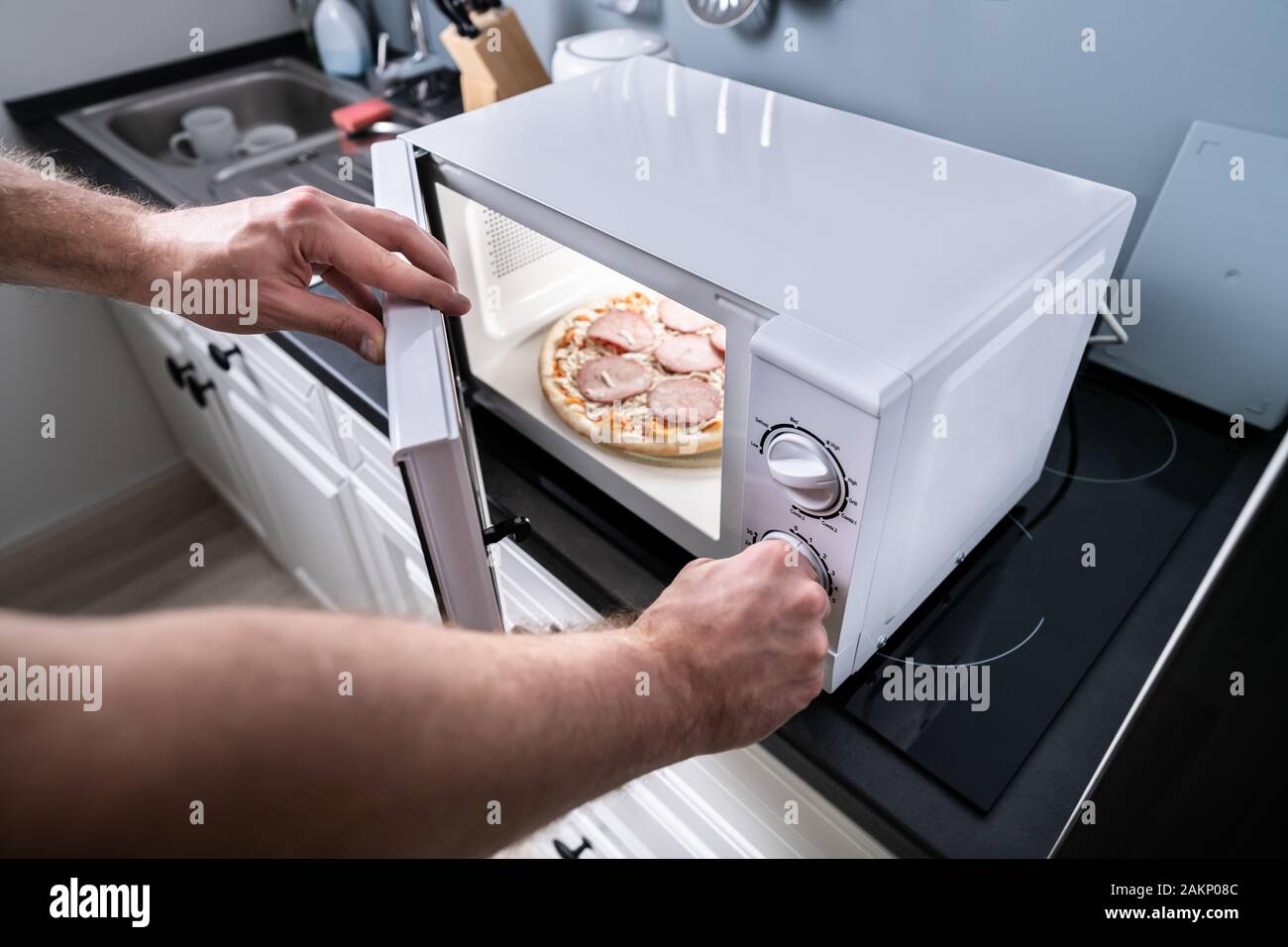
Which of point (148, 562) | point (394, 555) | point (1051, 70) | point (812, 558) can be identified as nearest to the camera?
point (812, 558)

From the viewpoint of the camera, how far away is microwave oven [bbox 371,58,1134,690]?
0.47m

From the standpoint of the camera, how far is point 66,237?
2.60 ft

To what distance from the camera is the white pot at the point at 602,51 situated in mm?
974

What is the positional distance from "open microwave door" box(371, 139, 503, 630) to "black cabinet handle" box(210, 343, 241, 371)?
0.80m

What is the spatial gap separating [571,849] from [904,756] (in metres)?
0.51

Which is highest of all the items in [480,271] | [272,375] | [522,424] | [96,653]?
[96,653]

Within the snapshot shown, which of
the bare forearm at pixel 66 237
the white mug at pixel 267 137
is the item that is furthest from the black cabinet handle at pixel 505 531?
the white mug at pixel 267 137

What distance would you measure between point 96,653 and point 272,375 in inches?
37.7

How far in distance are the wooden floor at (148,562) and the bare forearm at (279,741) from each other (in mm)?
1562

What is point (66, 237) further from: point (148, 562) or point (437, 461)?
point (148, 562)

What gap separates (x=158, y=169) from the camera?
4.31 ft

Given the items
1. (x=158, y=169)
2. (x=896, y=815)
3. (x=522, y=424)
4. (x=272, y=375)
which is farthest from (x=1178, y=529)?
(x=158, y=169)

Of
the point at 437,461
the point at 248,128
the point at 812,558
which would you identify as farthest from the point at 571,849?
the point at 248,128
